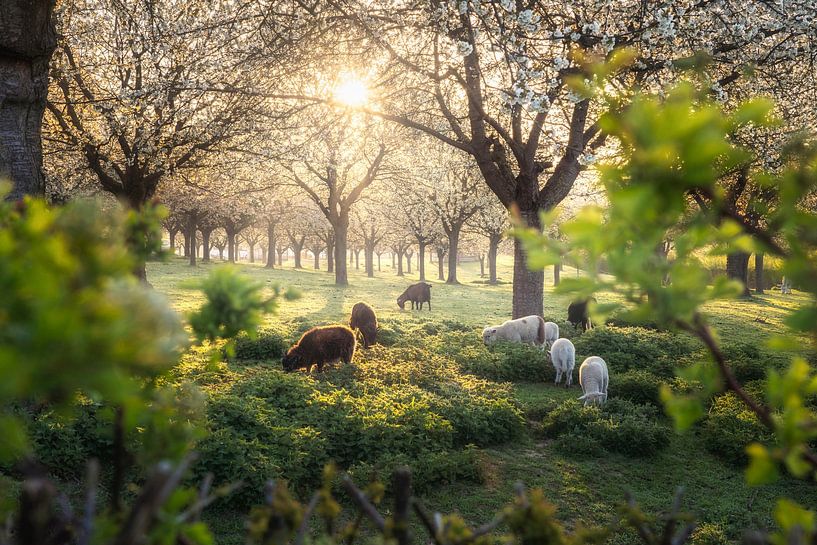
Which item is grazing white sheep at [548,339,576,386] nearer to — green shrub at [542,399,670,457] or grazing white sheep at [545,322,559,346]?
green shrub at [542,399,670,457]

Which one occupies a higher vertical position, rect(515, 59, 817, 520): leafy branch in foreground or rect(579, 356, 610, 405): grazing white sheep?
rect(515, 59, 817, 520): leafy branch in foreground

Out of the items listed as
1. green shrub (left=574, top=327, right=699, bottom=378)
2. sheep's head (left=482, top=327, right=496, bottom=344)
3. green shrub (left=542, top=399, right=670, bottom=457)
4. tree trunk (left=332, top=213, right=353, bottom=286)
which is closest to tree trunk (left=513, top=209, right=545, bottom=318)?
sheep's head (left=482, top=327, right=496, bottom=344)

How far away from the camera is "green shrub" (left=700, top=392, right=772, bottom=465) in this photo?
7930 mm

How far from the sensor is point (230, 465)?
6043 mm

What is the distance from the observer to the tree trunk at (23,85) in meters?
5.93

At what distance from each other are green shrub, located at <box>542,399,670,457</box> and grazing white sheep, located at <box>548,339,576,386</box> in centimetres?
231

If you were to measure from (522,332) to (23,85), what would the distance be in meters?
Result: 11.9

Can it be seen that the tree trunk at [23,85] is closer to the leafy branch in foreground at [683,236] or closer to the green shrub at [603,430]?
the leafy branch in foreground at [683,236]

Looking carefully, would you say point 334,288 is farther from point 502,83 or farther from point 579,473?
point 579,473

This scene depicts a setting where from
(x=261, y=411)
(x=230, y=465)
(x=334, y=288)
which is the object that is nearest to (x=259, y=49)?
(x=261, y=411)

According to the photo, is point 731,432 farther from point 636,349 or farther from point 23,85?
point 23,85

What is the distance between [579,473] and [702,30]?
9464 mm

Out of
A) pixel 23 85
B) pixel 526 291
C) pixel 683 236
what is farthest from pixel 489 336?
pixel 683 236

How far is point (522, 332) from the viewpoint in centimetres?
1444
